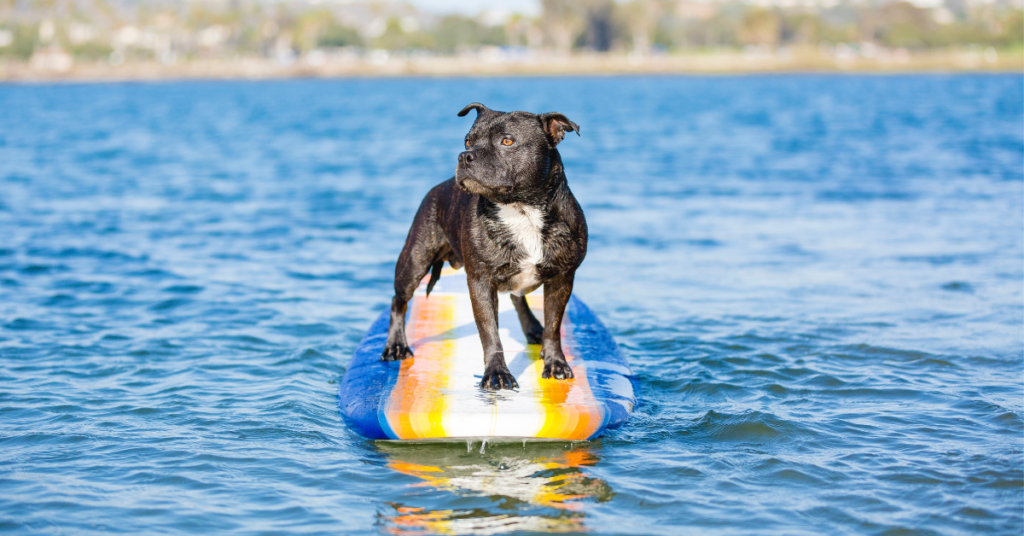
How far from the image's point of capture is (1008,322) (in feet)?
34.6

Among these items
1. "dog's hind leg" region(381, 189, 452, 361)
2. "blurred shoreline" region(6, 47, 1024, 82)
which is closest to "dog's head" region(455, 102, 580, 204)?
"dog's hind leg" region(381, 189, 452, 361)

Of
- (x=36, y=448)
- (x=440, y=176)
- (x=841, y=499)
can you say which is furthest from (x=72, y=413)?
(x=440, y=176)

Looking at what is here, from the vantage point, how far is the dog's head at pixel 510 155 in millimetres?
6691

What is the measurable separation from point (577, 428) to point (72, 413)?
415 cm

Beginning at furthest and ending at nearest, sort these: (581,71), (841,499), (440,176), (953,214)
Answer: (581,71) → (440,176) → (953,214) → (841,499)

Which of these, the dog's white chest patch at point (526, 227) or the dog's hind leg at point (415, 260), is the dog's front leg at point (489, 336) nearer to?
the dog's white chest patch at point (526, 227)

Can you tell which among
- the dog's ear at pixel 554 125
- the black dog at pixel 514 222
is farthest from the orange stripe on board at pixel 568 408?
the dog's ear at pixel 554 125

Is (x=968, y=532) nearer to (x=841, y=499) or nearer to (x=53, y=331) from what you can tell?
(x=841, y=499)

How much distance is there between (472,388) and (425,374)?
0.60 m

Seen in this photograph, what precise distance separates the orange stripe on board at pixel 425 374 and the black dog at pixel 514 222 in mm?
494

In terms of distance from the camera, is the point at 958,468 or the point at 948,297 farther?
the point at 948,297

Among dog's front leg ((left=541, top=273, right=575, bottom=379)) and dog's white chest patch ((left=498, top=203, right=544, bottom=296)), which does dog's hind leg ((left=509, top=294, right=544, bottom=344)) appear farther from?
dog's white chest patch ((left=498, top=203, right=544, bottom=296))

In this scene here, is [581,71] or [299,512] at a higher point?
[581,71]

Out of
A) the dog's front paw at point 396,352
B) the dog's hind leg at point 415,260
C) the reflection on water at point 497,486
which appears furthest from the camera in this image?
the dog's front paw at point 396,352
